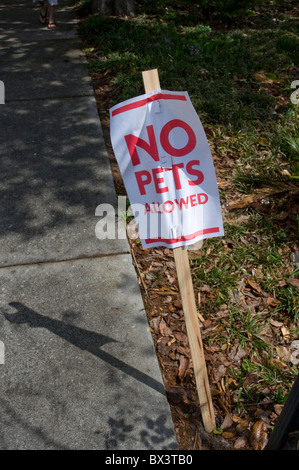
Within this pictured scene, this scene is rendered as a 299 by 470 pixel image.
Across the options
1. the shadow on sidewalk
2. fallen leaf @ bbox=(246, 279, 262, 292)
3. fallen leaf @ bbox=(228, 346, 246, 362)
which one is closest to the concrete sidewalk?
the shadow on sidewalk

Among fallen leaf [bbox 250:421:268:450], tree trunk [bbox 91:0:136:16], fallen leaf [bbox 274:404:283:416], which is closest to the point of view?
fallen leaf [bbox 250:421:268:450]

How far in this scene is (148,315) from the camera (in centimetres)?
298

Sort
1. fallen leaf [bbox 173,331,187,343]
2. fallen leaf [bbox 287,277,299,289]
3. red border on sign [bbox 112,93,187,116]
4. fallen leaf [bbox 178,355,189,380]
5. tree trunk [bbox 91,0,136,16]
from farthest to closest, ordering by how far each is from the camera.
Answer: tree trunk [bbox 91,0,136,16], fallen leaf [bbox 287,277,299,289], fallen leaf [bbox 173,331,187,343], fallen leaf [bbox 178,355,189,380], red border on sign [bbox 112,93,187,116]

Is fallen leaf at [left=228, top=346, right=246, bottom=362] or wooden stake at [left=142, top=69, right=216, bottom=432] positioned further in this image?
fallen leaf at [left=228, top=346, right=246, bottom=362]

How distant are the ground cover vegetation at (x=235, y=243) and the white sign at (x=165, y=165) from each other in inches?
37.8

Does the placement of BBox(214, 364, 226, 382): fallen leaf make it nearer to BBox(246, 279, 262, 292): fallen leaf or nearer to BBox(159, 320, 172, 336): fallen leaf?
BBox(159, 320, 172, 336): fallen leaf

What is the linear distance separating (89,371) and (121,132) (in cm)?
140

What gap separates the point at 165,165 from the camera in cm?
210

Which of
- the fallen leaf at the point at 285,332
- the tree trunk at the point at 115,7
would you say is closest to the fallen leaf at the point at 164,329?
the fallen leaf at the point at 285,332

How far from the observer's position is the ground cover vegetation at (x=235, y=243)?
255cm

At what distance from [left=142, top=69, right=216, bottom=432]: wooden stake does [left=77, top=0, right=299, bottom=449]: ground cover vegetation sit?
14 cm

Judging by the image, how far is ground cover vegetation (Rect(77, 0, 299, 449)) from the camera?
255 centimetres

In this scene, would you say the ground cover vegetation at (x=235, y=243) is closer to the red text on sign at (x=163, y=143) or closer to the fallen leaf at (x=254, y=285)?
the fallen leaf at (x=254, y=285)

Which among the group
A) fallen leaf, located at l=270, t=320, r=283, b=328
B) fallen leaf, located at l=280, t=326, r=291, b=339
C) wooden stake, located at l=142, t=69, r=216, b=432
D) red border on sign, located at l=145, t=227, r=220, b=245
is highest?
red border on sign, located at l=145, t=227, r=220, b=245
